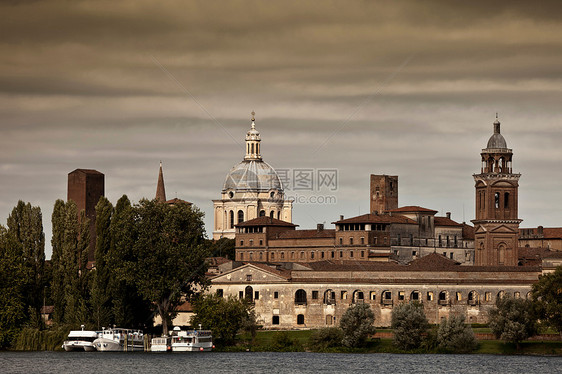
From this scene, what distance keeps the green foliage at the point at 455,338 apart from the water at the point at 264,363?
1.52 m

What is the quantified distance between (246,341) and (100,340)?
11163 mm

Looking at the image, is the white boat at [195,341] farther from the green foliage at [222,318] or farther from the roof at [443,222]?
the roof at [443,222]

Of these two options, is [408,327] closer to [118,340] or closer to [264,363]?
[264,363]

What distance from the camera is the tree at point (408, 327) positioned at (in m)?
91.6

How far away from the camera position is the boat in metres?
93.1

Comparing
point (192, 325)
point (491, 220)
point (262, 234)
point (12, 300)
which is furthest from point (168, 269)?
point (262, 234)

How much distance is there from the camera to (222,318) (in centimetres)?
9662

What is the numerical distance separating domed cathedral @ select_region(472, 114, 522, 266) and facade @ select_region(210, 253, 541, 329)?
19072mm

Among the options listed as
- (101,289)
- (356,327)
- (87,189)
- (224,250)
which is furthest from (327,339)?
(224,250)

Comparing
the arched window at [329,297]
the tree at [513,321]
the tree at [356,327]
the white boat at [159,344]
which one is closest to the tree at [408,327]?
the tree at [356,327]

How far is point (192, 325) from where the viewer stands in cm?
9812

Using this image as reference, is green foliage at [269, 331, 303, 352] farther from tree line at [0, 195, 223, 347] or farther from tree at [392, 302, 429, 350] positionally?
tree at [392, 302, 429, 350]

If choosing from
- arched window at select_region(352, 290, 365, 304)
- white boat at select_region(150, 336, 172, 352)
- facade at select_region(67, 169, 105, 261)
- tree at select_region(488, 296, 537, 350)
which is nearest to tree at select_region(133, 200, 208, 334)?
white boat at select_region(150, 336, 172, 352)

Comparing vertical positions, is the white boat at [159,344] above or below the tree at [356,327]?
below
